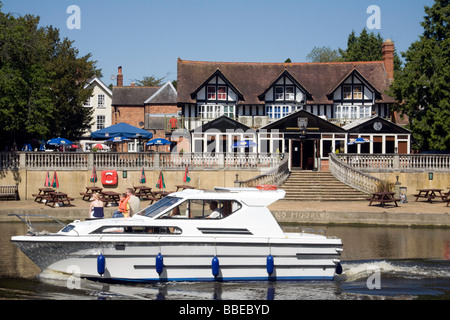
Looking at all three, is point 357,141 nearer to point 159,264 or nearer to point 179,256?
point 179,256

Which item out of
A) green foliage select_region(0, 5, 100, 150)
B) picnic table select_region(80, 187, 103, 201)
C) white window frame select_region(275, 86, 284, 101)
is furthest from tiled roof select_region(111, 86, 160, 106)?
picnic table select_region(80, 187, 103, 201)

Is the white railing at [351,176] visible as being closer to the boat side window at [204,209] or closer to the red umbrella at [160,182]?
the red umbrella at [160,182]

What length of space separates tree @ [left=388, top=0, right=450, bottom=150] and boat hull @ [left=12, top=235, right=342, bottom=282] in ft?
88.0

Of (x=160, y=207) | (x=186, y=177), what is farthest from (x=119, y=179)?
(x=160, y=207)

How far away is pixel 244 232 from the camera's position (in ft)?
50.6

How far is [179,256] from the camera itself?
15.0 m

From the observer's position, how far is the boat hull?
1484 centimetres

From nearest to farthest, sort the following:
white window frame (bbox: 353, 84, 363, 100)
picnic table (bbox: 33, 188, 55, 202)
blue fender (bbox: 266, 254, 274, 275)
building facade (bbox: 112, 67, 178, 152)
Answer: blue fender (bbox: 266, 254, 274, 275)
picnic table (bbox: 33, 188, 55, 202)
white window frame (bbox: 353, 84, 363, 100)
building facade (bbox: 112, 67, 178, 152)

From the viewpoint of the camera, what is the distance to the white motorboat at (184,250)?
1486 cm

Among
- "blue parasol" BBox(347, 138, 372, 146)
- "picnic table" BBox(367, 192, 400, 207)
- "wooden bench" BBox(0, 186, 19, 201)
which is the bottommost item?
"picnic table" BBox(367, 192, 400, 207)

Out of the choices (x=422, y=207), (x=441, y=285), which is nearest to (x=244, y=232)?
(x=441, y=285)

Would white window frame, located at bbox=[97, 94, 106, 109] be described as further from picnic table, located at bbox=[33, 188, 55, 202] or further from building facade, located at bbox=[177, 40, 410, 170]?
picnic table, located at bbox=[33, 188, 55, 202]

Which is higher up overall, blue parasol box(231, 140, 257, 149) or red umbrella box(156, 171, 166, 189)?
blue parasol box(231, 140, 257, 149)

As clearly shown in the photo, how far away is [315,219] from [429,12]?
896 inches
